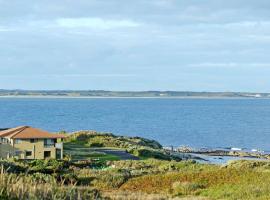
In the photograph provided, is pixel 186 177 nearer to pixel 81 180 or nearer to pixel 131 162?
pixel 81 180

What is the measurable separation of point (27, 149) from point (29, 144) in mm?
442

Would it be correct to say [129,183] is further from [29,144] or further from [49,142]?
[49,142]

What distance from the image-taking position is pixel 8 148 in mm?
44625

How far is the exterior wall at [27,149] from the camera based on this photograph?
4456cm

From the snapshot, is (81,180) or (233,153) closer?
(81,180)

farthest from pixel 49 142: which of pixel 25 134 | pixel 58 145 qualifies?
pixel 25 134

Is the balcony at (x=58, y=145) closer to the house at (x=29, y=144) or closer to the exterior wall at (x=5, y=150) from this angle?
the house at (x=29, y=144)

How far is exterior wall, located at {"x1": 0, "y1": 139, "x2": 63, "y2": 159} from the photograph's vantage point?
44.6 meters

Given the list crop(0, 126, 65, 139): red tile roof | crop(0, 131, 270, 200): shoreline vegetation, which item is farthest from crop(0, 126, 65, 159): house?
crop(0, 131, 270, 200): shoreline vegetation

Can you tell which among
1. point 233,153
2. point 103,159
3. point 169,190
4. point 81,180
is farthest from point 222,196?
point 233,153

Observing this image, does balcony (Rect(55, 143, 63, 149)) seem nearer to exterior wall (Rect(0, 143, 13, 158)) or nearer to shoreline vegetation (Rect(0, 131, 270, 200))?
exterior wall (Rect(0, 143, 13, 158))

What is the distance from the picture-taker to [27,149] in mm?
45250

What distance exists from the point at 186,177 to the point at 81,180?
5.08m

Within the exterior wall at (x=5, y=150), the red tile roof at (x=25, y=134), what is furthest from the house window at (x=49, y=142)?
the exterior wall at (x=5, y=150)
